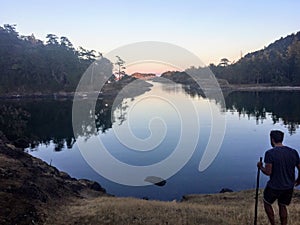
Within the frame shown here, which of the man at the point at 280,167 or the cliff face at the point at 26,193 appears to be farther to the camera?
the cliff face at the point at 26,193

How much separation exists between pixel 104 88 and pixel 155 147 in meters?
83.7

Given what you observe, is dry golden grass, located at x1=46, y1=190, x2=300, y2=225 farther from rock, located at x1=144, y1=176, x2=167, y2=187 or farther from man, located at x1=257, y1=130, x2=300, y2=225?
rock, located at x1=144, y1=176, x2=167, y2=187

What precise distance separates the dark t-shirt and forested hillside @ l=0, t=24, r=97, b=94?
9312cm

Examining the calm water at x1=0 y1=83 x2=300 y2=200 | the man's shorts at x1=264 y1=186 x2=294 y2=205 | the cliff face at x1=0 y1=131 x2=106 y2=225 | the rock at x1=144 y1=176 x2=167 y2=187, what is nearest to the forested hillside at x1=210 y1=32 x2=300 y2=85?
the calm water at x1=0 y1=83 x2=300 y2=200

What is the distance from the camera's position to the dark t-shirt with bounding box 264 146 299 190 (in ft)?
20.9

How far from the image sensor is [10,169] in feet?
41.7

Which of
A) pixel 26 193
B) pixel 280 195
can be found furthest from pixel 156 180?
pixel 280 195

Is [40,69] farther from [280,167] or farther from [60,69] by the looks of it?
[280,167]

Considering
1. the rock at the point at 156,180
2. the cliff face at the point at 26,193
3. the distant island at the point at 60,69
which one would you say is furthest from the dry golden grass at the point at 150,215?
the distant island at the point at 60,69

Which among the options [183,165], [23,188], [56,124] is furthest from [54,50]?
[23,188]

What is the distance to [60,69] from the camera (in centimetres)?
10219

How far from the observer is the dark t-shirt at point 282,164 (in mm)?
6363

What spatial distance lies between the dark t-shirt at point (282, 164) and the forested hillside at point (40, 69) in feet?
306

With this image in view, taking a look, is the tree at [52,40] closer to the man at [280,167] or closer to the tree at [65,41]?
the tree at [65,41]
